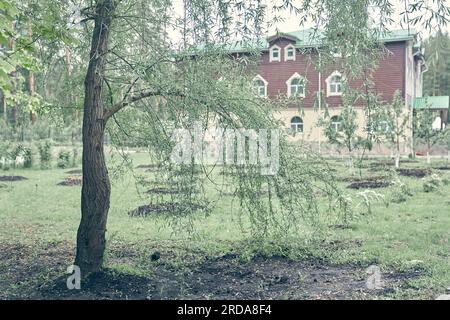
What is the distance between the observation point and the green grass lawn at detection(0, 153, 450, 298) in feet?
20.2

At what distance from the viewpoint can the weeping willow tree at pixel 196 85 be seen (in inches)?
202

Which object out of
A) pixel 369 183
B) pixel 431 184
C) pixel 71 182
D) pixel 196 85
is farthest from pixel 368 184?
pixel 196 85

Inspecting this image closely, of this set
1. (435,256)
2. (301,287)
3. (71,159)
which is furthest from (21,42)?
(71,159)

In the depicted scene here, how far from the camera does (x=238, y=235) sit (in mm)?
8055

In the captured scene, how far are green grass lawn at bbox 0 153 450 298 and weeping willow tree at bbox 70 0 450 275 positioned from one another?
568 millimetres

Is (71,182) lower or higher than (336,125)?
lower

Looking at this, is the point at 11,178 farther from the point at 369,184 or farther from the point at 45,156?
the point at 369,184

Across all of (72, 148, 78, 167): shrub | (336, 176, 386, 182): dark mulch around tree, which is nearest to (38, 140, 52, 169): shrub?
(72, 148, 78, 167): shrub

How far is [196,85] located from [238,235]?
139 inches

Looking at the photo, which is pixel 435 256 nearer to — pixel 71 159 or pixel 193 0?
pixel 193 0

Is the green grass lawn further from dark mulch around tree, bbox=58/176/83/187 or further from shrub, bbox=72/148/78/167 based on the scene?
shrub, bbox=72/148/78/167

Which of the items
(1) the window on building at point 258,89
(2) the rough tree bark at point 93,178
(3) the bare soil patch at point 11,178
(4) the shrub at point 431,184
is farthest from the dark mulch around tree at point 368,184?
(3) the bare soil patch at point 11,178

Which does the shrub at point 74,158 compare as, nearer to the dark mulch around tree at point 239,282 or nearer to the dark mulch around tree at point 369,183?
the dark mulch around tree at point 369,183
